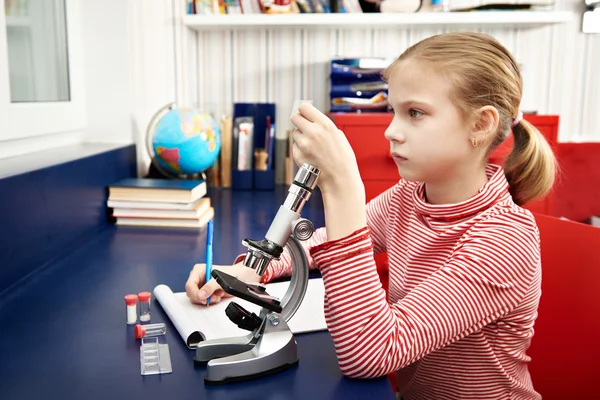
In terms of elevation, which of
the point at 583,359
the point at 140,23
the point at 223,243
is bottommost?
the point at 583,359

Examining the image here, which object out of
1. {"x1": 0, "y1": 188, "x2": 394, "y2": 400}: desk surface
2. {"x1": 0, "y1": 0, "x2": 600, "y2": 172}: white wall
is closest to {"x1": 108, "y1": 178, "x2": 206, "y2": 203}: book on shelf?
{"x1": 0, "y1": 188, "x2": 394, "y2": 400}: desk surface

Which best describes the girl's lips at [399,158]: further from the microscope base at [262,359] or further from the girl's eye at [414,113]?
the microscope base at [262,359]

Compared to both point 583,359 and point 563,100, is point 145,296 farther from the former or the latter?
point 563,100

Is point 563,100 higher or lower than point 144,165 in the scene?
higher

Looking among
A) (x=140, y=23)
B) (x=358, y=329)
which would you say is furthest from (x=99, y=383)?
(x=140, y=23)

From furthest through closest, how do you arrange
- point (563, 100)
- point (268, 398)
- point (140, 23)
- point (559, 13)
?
point (563, 100)
point (559, 13)
point (140, 23)
point (268, 398)

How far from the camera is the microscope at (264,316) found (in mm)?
641

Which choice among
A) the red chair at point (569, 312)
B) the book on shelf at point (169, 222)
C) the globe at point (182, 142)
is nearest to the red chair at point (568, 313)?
the red chair at point (569, 312)

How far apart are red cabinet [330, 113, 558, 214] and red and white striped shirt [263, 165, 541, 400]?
0.80 m

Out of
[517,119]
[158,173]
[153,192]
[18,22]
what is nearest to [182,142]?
[158,173]

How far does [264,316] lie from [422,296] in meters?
0.20

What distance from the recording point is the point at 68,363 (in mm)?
698

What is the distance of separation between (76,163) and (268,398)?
0.84 metres

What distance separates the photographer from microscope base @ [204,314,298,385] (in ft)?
2.10
